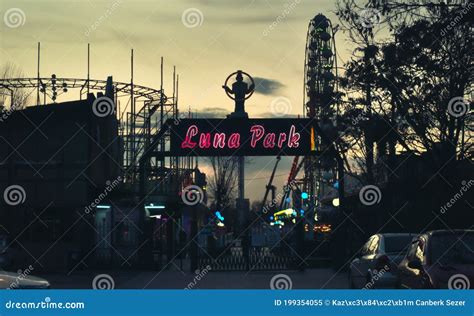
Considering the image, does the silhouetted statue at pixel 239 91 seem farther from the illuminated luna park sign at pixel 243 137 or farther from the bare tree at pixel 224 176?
the bare tree at pixel 224 176

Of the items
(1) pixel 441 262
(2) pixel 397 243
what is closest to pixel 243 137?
(2) pixel 397 243

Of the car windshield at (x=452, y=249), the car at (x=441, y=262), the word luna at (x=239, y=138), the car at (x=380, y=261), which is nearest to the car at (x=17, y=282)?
the car at (x=441, y=262)

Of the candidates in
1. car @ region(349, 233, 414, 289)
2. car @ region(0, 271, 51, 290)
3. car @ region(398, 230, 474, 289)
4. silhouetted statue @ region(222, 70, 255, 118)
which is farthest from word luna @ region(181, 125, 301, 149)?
car @ region(398, 230, 474, 289)

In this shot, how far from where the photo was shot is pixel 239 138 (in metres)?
36.0

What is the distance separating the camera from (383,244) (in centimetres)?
1945

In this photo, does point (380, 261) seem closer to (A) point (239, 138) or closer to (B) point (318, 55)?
(A) point (239, 138)

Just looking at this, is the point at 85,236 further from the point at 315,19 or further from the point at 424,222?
the point at 315,19

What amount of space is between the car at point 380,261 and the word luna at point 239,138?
14784mm

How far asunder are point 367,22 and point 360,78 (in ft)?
10.1

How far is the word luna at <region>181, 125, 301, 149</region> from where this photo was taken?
35.8 metres

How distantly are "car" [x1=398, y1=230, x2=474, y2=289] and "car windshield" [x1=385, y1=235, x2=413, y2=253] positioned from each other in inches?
131

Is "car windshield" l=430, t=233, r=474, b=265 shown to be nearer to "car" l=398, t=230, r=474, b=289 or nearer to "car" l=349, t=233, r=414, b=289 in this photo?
"car" l=398, t=230, r=474, b=289

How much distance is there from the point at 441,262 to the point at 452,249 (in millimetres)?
616

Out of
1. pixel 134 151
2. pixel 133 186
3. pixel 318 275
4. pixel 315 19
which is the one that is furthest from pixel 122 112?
pixel 318 275
